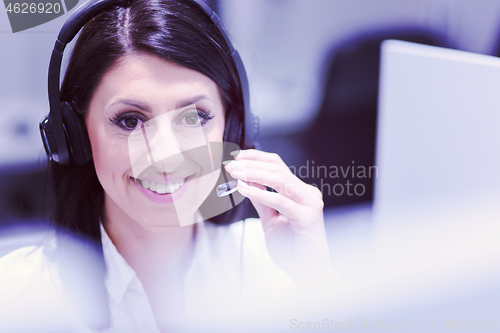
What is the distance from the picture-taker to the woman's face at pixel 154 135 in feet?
1.99

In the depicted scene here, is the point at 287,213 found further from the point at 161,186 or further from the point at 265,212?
the point at 161,186

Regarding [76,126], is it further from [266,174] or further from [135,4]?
[266,174]

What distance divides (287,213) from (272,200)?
0.16 ft

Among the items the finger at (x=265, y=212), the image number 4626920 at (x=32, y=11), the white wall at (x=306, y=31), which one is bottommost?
the finger at (x=265, y=212)

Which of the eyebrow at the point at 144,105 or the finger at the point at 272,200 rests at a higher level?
the eyebrow at the point at 144,105

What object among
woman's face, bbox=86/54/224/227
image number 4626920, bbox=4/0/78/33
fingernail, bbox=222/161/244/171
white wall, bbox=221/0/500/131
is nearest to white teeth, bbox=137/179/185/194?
woman's face, bbox=86/54/224/227

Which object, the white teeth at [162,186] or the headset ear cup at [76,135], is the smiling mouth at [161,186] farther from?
the headset ear cup at [76,135]

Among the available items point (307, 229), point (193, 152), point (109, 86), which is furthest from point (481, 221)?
point (109, 86)

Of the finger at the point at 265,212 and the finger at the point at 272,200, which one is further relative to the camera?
the finger at the point at 265,212

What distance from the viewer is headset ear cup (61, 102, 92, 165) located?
64 centimetres

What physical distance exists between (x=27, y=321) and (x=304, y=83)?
2.51ft

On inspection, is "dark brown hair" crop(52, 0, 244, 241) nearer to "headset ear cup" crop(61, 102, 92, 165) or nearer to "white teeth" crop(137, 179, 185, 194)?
"headset ear cup" crop(61, 102, 92, 165)

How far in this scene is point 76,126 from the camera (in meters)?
0.66

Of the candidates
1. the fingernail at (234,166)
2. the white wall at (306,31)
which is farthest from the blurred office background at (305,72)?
the fingernail at (234,166)
